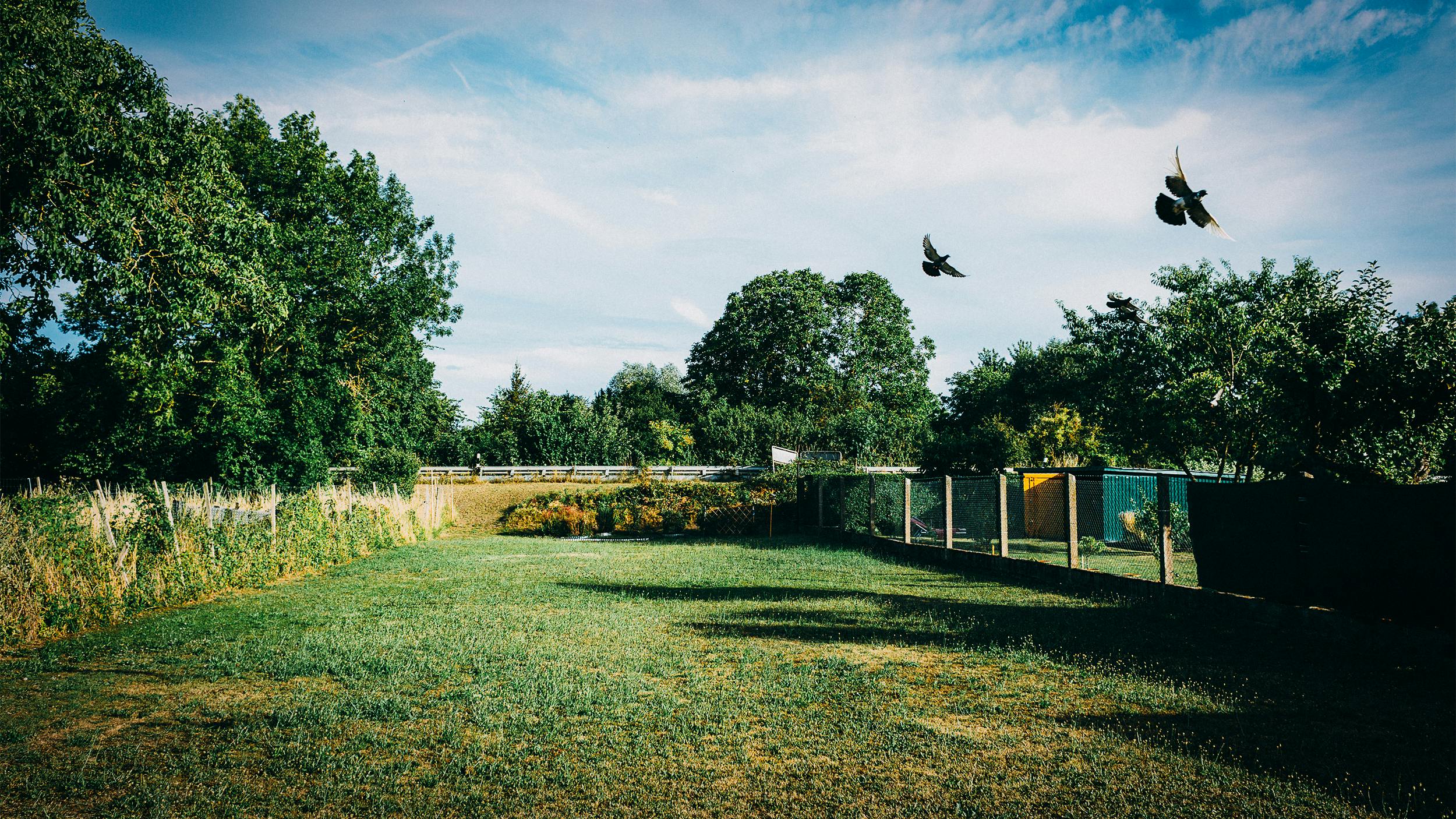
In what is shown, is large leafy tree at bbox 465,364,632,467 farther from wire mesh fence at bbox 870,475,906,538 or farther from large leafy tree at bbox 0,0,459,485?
wire mesh fence at bbox 870,475,906,538

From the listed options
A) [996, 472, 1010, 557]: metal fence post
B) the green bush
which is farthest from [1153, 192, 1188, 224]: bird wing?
the green bush

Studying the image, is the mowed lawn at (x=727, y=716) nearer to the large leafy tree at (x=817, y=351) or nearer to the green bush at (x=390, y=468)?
the green bush at (x=390, y=468)

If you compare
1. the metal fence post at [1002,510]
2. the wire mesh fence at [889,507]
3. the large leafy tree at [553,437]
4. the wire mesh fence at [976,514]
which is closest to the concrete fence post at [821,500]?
the wire mesh fence at [889,507]

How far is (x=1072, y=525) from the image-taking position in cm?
1228

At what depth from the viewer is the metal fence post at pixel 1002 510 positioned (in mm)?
13867

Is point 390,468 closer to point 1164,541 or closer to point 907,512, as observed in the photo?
point 907,512

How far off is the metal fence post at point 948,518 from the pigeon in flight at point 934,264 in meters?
5.26

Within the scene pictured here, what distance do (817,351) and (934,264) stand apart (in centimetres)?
4461

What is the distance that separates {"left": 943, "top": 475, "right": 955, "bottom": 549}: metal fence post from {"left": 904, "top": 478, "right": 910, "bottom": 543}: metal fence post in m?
1.42

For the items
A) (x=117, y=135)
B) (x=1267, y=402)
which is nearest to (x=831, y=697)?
(x=1267, y=402)

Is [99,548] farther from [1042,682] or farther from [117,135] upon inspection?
[1042,682]

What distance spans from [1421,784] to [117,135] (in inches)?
652

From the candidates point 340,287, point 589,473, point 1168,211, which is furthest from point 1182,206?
point 589,473

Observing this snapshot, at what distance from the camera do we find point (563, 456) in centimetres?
4584
